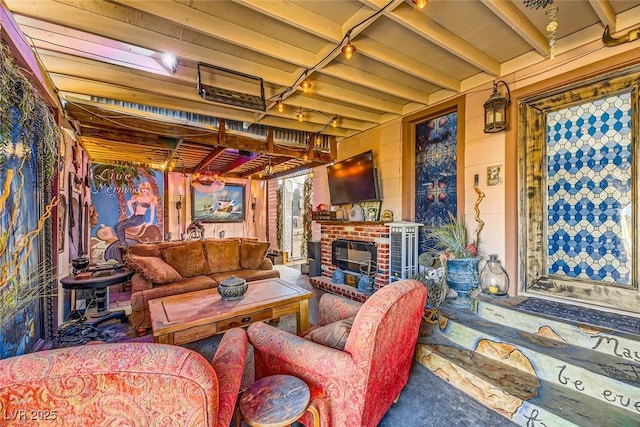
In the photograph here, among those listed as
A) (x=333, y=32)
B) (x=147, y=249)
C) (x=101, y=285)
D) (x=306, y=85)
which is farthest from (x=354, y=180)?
(x=101, y=285)

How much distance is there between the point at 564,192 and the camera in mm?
2605

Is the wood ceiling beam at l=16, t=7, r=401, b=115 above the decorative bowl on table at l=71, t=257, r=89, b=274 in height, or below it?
above

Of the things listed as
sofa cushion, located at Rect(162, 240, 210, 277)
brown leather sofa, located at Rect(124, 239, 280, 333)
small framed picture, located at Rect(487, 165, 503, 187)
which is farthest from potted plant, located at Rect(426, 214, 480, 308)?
sofa cushion, located at Rect(162, 240, 210, 277)

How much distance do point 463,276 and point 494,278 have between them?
36 centimetres

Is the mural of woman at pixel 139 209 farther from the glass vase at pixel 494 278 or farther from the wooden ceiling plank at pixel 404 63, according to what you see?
the glass vase at pixel 494 278

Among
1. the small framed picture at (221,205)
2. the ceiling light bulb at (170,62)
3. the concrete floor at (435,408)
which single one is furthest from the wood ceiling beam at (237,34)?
the small framed picture at (221,205)

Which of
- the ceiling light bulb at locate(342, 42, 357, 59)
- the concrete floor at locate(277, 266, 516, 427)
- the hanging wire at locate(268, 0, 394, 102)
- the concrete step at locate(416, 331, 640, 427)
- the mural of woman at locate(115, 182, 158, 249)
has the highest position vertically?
the hanging wire at locate(268, 0, 394, 102)

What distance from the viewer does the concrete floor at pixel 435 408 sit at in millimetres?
1715

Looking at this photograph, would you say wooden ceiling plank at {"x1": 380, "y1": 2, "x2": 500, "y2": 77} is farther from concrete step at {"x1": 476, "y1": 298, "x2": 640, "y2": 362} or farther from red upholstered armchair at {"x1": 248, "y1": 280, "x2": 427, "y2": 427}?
concrete step at {"x1": 476, "y1": 298, "x2": 640, "y2": 362}

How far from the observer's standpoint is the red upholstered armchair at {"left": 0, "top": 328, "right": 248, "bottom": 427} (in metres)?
0.80

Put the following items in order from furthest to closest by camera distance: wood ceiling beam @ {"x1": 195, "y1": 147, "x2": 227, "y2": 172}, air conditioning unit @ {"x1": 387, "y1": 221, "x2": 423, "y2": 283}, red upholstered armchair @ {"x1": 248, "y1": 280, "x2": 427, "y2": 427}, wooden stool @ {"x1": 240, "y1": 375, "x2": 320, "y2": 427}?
wood ceiling beam @ {"x1": 195, "y1": 147, "x2": 227, "y2": 172} → air conditioning unit @ {"x1": 387, "y1": 221, "x2": 423, "y2": 283} → red upholstered armchair @ {"x1": 248, "y1": 280, "x2": 427, "y2": 427} → wooden stool @ {"x1": 240, "y1": 375, "x2": 320, "y2": 427}

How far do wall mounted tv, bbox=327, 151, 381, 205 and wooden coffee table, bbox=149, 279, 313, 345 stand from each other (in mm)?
2076

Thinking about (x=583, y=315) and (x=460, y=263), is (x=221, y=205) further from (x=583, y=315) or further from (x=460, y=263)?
(x=583, y=315)

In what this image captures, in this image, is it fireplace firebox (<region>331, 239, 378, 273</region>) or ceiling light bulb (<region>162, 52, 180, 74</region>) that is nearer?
ceiling light bulb (<region>162, 52, 180, 74</region>)
